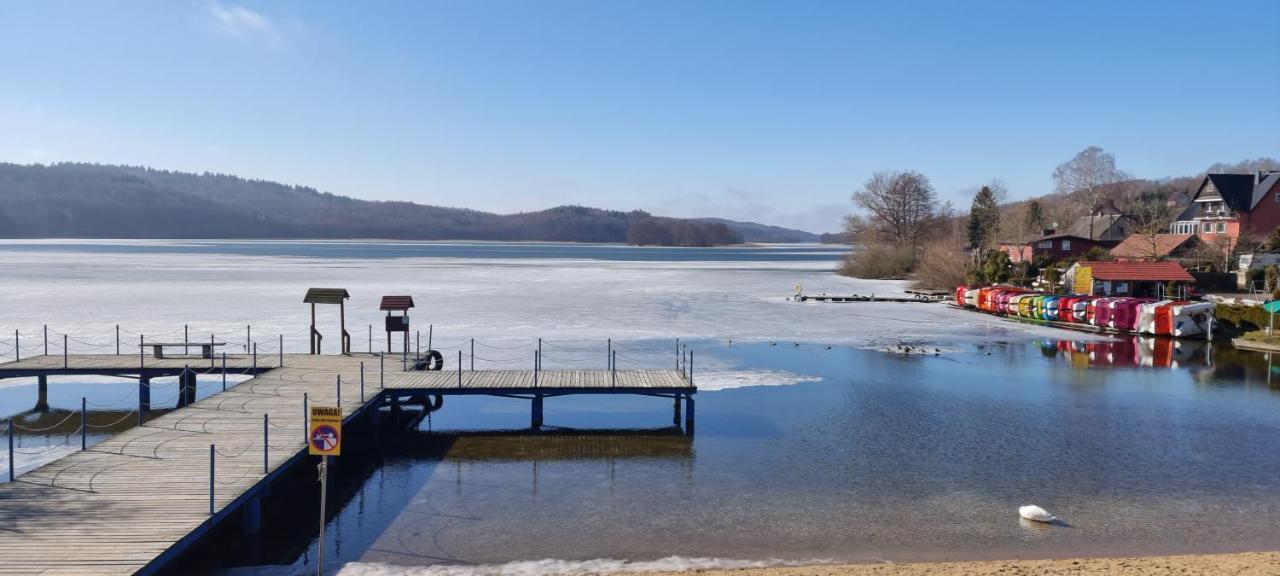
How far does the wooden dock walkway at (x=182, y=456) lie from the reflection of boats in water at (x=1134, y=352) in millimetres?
17183

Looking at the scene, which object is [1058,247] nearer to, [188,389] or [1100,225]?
[1100,225]

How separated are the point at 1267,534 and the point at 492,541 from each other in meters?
11.4

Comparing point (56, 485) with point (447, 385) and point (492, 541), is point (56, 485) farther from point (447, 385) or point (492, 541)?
point (447, 385)

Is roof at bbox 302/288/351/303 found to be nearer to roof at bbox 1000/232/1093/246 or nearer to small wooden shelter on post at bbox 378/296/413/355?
small wooden shelter on post at bbox 378/296/413/355

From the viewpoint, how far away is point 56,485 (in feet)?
41.5

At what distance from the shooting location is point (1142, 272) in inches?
1812

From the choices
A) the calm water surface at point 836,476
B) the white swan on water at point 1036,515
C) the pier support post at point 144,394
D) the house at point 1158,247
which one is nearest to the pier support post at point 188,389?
the pier support post at point 144,394

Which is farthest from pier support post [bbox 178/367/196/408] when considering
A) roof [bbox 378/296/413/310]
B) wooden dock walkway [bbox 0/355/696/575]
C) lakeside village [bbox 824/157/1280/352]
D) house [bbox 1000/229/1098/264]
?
house [bbox 1000/229/1098/264]

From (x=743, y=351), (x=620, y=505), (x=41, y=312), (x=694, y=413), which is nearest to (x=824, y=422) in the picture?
(x=694, y=413)

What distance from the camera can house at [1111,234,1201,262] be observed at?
59.4 meters

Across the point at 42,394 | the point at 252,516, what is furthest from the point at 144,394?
the point at 252,516

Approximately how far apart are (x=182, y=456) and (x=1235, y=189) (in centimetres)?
7520

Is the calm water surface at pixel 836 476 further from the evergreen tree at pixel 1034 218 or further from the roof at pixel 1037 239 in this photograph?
the evergreen tree at pixel 1034 218

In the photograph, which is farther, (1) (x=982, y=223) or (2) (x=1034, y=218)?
(2) (x=1034, y=218)
